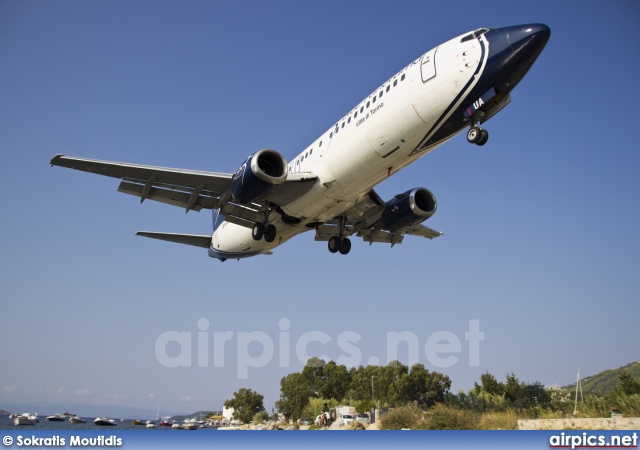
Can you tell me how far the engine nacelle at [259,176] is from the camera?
1803 centimetres

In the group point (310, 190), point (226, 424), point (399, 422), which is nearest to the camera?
point (310, 190)

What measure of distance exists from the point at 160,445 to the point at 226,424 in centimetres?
7229

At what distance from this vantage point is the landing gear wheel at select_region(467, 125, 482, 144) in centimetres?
1595

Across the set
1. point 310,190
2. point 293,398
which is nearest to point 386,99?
point 310,190

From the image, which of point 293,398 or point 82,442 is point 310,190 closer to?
point 82,442

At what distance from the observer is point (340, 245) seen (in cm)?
2497

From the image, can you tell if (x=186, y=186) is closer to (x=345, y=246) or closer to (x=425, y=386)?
(x=345, y=246)

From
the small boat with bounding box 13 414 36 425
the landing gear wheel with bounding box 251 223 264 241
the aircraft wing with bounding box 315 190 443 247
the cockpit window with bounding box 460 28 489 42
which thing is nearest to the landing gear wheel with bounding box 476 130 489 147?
the cockpit window with bounding box 460 28 489 42

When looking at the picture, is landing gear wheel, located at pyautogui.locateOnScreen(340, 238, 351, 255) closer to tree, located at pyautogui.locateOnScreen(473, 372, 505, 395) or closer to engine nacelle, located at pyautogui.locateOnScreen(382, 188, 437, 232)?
engine nacelle, located at pyautogui.locateOnScreen(382, 188, 437, 232)

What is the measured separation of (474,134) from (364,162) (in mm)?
3813

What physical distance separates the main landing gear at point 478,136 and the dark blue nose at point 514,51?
50.9 inches

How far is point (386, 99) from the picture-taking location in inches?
688

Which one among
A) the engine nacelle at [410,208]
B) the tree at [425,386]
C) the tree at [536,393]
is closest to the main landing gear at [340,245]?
the engine nacelle at [410,208]

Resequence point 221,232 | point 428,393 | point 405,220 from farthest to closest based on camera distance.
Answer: point 428,393, point 221,232, point 405,220
